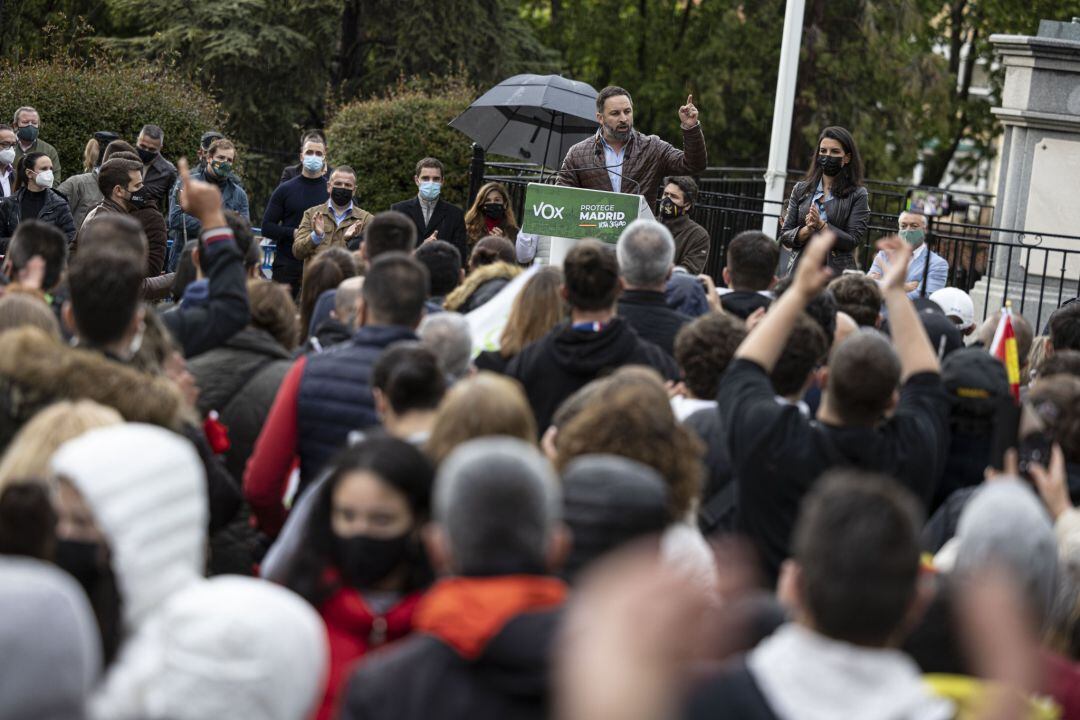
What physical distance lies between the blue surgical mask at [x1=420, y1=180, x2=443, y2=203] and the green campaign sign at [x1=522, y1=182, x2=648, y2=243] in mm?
1941

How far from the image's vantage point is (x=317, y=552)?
376 centimetres

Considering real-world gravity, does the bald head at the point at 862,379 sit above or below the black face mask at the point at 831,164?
below

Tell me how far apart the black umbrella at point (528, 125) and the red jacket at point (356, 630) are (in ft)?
29.1

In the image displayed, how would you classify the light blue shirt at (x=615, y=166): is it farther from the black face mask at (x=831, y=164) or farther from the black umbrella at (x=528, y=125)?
the black umbrella at (x=528, y=125)

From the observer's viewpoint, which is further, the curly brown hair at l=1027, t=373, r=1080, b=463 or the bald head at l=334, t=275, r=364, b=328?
the bald head at l=334, t=275, r=364, b=328

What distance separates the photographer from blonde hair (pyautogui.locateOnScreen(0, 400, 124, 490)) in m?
3.67

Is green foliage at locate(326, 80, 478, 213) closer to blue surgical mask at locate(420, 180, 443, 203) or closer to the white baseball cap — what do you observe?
blue surgical mask at locate(420, 180, 443, 203)

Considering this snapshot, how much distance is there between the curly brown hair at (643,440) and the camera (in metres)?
4.08

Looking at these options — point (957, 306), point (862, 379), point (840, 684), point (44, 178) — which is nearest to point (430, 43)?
point (44, 178)

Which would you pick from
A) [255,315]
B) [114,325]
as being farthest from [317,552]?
[255,315]

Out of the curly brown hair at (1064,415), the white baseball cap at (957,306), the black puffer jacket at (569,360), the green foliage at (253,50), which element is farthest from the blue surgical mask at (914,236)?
the green foliage at (253,50)

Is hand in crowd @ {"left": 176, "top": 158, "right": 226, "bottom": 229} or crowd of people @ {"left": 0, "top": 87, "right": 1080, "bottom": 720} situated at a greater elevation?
hand in crowd @ {"left": 176, "top": 158, "right": 226, "bottom": 229}

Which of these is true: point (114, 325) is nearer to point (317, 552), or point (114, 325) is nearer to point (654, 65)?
point (317, 552)

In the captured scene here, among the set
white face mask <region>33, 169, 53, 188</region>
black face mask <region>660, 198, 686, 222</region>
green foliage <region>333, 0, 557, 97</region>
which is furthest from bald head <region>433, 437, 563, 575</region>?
green foliage <region>333, 0, 557, 97</region>
